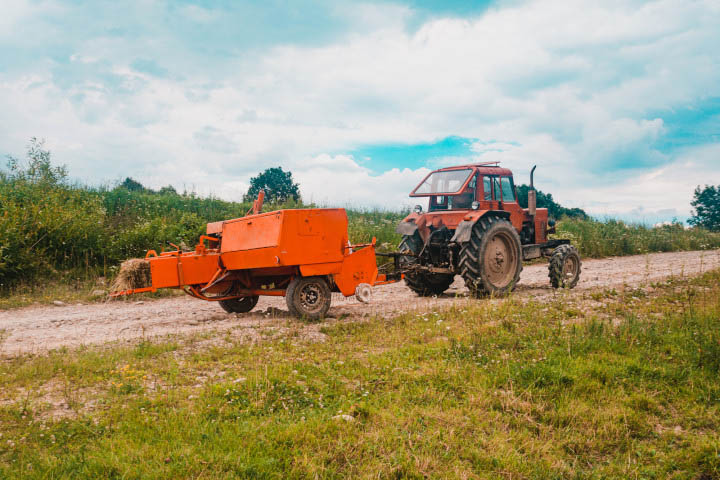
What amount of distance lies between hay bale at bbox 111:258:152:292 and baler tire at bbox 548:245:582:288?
794 centimetres

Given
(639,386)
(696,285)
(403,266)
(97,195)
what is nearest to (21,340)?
(403,266)

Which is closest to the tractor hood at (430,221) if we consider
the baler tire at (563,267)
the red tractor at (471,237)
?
the red tractor at (471,237)

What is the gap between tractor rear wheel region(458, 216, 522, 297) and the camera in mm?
9414

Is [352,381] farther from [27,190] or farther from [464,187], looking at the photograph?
[27,190]

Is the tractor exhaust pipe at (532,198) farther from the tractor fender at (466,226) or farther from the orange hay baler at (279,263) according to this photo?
the orange hay baler at (279,263)

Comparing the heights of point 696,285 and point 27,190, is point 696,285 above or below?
below

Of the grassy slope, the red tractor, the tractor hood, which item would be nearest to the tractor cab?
the red tractor

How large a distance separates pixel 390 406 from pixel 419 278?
660 cm

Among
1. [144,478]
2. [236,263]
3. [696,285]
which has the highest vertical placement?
[236,263]

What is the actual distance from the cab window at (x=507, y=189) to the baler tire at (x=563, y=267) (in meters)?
1.52

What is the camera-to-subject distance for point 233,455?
340cm

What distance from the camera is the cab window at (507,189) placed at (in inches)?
428

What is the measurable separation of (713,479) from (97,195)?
15.9 meters

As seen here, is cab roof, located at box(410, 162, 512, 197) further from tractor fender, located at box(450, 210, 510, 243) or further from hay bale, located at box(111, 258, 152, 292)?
hay bale, located at box(111, 258, 152, 292)
